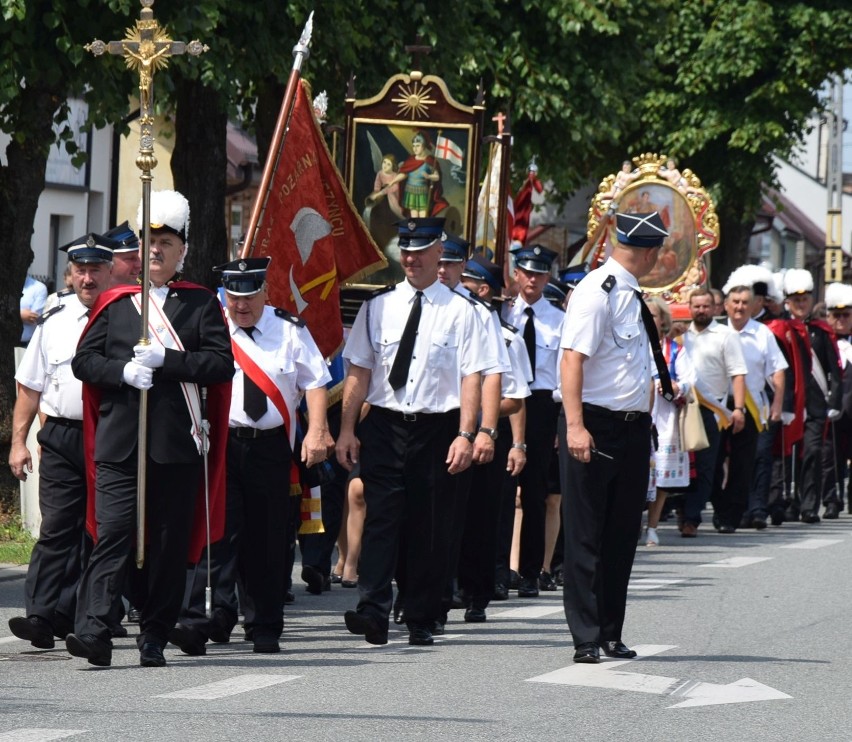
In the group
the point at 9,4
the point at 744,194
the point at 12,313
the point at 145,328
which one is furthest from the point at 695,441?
the point at 744,194

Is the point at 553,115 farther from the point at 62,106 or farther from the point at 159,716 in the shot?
the point at 159,716

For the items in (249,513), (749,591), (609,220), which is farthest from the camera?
(609,220)

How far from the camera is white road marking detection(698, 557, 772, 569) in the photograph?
14.3 meters

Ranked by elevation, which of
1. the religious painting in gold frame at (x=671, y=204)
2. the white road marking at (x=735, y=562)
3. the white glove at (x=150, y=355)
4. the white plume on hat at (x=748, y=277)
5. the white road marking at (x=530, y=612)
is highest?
the religious painting in gold frame at (x=671, y=204)

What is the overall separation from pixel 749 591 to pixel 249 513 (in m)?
4.06

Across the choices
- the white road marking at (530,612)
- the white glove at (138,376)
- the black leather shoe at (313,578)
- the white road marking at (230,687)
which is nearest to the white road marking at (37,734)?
the white road marking at (230,687)

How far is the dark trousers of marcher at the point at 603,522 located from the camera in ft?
29.6

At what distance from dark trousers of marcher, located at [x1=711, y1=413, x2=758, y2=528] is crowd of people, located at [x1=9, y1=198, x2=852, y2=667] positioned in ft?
21.4

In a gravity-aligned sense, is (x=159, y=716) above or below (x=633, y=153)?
below

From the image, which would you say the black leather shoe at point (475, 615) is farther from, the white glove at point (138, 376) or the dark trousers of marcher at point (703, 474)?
the dark trousers of marcher at point (703, 474)

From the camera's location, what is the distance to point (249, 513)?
9555 millimetres

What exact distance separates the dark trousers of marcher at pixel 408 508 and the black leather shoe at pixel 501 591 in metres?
2.27

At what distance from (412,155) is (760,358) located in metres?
4.19

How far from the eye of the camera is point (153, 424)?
8734mm
